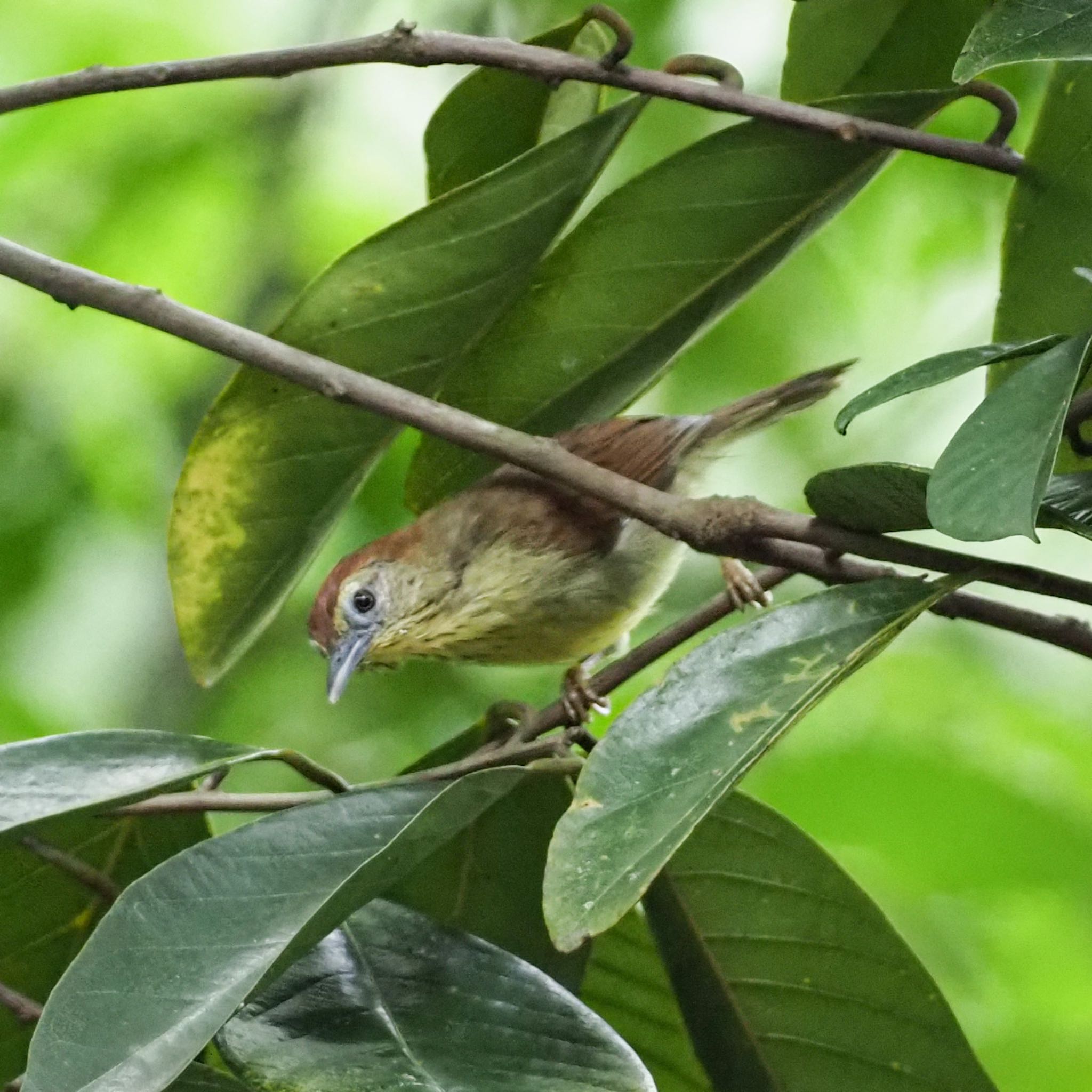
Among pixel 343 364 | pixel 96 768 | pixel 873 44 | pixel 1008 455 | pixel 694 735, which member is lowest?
pixel 96 768

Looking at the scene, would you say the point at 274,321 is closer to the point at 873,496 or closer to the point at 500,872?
the point at 500,872

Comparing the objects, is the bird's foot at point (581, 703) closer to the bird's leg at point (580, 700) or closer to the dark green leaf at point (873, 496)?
the bird's leg at point (580, 700)

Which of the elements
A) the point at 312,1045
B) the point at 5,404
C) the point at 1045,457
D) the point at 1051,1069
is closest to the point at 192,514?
the point at 312,1045

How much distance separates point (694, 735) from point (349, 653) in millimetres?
1662

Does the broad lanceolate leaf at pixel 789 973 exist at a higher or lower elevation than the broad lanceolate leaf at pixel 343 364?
lower

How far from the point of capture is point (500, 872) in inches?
72.2

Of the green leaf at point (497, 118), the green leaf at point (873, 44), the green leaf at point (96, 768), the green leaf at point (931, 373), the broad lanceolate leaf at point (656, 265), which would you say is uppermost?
the green leaf at point (873, 44)

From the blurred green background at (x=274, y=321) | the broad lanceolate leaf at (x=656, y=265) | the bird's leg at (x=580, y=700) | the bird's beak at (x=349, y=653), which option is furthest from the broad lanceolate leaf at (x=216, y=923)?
the blurred green background at (x=274, y=321)

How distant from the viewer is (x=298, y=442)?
6.46 feet

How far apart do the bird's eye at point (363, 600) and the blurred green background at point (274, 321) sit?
1.37ft

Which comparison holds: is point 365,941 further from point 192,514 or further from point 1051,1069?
point 1051,1069

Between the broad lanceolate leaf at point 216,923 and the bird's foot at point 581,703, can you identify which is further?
the bird's foot at point 581,703

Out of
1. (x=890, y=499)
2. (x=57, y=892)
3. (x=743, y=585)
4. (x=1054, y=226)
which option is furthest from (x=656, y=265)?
(x=57, y=892)

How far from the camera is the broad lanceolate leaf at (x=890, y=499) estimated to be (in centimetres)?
127
